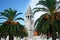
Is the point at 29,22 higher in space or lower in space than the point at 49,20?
higher

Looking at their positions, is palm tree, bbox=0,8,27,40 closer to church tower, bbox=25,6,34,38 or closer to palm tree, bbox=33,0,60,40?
palm tree, bbox=33,0,60,40

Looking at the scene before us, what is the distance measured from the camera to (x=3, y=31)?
4375 cm

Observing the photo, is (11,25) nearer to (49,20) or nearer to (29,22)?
(49,20)

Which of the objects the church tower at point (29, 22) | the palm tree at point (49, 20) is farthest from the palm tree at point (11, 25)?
the church tower at point (29, 22)

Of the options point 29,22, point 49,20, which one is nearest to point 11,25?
point 49,20

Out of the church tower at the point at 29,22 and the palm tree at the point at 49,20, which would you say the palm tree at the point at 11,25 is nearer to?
the palm tree at the point at 49,20

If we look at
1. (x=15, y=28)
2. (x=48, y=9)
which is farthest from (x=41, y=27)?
(x=15, y=28)

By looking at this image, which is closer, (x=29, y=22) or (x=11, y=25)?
(x=11, y=25)

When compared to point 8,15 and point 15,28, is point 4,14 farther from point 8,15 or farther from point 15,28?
point 15,28

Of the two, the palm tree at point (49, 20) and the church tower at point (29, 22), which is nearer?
the palm tree at point (49, 20)

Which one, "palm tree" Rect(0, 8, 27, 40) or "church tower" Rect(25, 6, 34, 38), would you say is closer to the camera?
"palm tree" Rect(0, 8, 27, 40)

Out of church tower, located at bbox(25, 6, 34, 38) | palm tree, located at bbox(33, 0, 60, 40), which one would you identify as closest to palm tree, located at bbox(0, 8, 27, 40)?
palm tree, located at bbox(33, 0, 60, 40)

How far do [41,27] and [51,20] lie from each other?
7.48 ft

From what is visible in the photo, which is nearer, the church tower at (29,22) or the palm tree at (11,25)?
the palm tree at (11,25)
